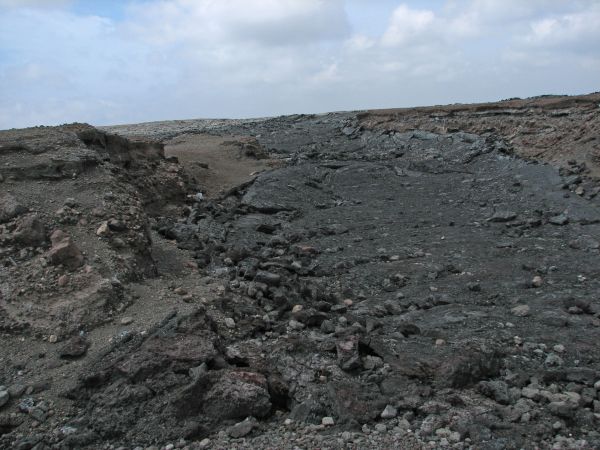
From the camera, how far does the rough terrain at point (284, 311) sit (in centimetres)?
369

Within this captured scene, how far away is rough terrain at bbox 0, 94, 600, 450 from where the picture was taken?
12.1 feet

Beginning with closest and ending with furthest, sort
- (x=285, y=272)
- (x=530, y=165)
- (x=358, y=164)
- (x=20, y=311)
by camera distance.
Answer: (x=20, y=311)
(x=285, y=272)
(x=530, y=165)
(x=358, y=164)

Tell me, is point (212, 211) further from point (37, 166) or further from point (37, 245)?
point (37, 245)

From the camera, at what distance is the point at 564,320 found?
525 cm

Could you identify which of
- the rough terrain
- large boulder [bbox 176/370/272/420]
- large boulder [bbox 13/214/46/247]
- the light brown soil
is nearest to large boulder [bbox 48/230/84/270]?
the rough terrain

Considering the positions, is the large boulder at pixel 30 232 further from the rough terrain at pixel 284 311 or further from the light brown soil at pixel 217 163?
the light brown soil at pixel 217 163

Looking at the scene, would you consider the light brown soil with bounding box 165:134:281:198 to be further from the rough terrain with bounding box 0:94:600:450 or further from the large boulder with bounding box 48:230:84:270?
the large boulder with bounding box 48:230:84:270

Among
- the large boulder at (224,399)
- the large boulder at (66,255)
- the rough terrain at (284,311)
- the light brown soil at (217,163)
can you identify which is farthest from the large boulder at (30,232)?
the light brown soil at (217,163)

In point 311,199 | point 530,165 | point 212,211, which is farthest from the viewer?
point 530,165

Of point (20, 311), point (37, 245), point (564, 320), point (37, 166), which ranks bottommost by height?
point (564, 320)

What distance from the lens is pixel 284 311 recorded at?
5461 millimetres

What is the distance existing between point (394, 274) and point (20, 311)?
13.3 ft

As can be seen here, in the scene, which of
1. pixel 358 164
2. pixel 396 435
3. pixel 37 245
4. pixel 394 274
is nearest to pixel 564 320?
pixel 394 274

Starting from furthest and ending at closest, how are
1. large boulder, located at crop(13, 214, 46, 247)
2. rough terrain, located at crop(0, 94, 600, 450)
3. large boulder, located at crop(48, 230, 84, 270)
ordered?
1. large boulder, located at crop(13, 214, 46, 247)
2. large boulder, located at crop(48, 230, 84, 270)
3. rough terrain, located at crop(0, 94, 600, 450)
